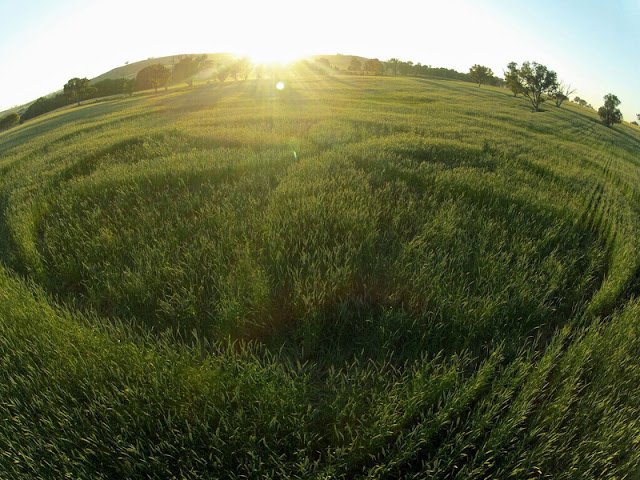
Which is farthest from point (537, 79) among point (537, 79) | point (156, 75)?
point (156, 75)

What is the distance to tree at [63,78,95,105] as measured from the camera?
5792cm

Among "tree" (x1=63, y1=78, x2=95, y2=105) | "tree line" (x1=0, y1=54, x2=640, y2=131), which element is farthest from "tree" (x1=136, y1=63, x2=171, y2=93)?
"tree" (x1=63, y1=78, x2=95, y2=105)

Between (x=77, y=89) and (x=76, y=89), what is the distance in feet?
0.65

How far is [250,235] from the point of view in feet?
9.78

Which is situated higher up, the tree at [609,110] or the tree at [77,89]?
the tree at [77,89]

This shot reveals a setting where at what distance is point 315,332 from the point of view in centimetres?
213

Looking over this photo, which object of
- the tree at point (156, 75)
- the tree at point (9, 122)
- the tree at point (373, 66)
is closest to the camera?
the tree at point (9, 122)

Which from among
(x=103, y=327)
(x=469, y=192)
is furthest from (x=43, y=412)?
(x=469, y=192)

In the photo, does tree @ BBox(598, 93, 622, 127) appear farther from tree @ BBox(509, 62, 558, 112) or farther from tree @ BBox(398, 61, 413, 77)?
tree @ BBox(398, 61, 413, 77)

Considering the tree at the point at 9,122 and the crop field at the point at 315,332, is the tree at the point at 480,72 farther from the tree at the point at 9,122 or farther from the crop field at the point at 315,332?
the tree at the point at 9,122

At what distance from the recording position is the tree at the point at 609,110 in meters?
41.1

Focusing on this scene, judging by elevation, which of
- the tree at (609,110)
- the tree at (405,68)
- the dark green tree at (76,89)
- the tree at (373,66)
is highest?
the tree at (405,68)

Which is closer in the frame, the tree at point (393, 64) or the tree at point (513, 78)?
the tree at point (513, 78)

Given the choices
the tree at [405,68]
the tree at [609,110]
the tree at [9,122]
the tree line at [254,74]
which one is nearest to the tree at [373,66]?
the tree line at [254,74]
